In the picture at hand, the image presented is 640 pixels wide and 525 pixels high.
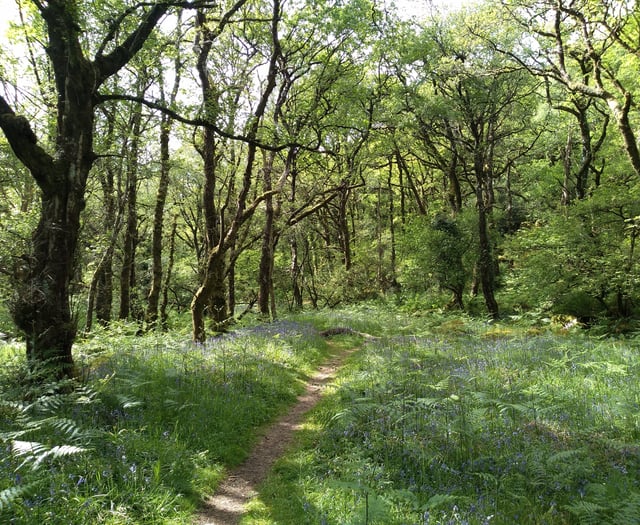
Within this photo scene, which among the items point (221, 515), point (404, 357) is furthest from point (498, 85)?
point (221, 515)

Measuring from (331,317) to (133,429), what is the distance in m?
15.0

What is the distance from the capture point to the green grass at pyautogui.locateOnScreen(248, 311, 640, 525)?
12.5 feet

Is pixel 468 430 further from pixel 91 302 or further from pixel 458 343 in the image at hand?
pixel 91 302

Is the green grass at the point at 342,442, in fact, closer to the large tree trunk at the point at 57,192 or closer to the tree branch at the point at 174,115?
the large tree trunk at the point at 57,192

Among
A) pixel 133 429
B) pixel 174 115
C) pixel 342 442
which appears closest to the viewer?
pixel 133 429

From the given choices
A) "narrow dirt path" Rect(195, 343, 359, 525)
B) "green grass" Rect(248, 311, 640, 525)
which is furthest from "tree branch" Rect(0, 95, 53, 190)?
"green grass" Rect(248, 311, 640, 525)

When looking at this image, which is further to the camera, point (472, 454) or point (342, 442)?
point (342, 442)

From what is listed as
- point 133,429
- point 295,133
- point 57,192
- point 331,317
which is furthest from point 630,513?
point 331,317

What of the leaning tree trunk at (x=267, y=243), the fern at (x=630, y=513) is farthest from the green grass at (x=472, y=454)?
the leaning tree trunk at (x=267, y=243)

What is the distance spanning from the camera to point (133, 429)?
17.5 ft

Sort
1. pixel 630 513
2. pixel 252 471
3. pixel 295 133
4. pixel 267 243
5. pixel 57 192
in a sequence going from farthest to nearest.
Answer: pixel 267 243
pixel 295 133
pixel 57 192
pixel 252 471
pixel 630 513

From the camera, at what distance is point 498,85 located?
1709 centimetres

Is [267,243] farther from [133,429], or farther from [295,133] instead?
[133,429]

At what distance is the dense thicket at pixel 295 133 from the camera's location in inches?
250
